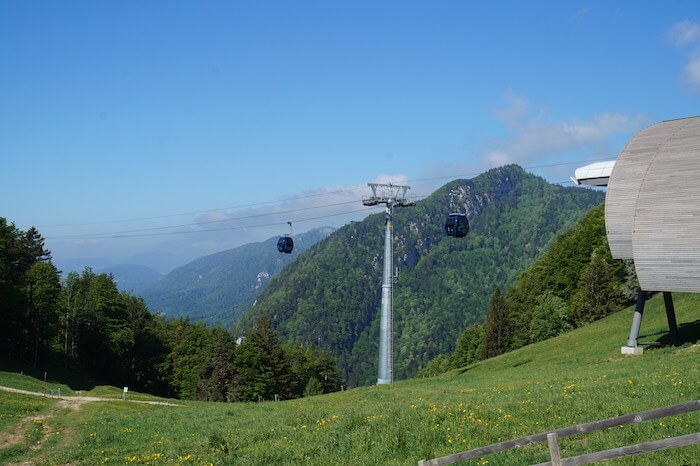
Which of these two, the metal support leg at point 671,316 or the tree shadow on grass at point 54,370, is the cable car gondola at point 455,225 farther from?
the tree shadow on grass at point 54,370

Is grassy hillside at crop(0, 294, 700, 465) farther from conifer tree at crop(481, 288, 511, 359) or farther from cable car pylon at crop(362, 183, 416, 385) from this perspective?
conifer tree at crop(481, 288, 511, 359)

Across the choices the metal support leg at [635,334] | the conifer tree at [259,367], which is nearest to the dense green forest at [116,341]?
Answer: the conifer tree at [259,367]

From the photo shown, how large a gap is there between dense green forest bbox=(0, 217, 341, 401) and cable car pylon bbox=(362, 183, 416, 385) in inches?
1482

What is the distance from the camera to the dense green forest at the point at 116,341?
73.4 metres

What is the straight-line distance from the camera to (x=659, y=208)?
33.6 metres

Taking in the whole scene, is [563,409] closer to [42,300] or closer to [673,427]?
[673,427]

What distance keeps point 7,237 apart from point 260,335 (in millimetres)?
34191

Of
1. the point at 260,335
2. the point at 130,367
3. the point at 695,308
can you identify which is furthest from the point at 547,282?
the point at 130,367

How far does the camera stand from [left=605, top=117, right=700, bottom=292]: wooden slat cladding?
32188 mm

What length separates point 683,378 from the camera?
21.5 metres

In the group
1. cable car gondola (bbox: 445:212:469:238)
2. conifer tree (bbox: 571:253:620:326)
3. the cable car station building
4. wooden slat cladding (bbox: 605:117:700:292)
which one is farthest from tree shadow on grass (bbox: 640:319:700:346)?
conifer tree (bbox: 571:253:620:326)

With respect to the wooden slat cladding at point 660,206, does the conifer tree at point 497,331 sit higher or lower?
lower

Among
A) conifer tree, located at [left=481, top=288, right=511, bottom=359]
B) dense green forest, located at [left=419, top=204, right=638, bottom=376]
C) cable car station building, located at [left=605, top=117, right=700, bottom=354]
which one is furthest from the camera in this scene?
conifer tree, located at [left=481, top=288, right=511, bottom=359]

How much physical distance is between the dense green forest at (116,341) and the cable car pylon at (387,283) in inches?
1482
